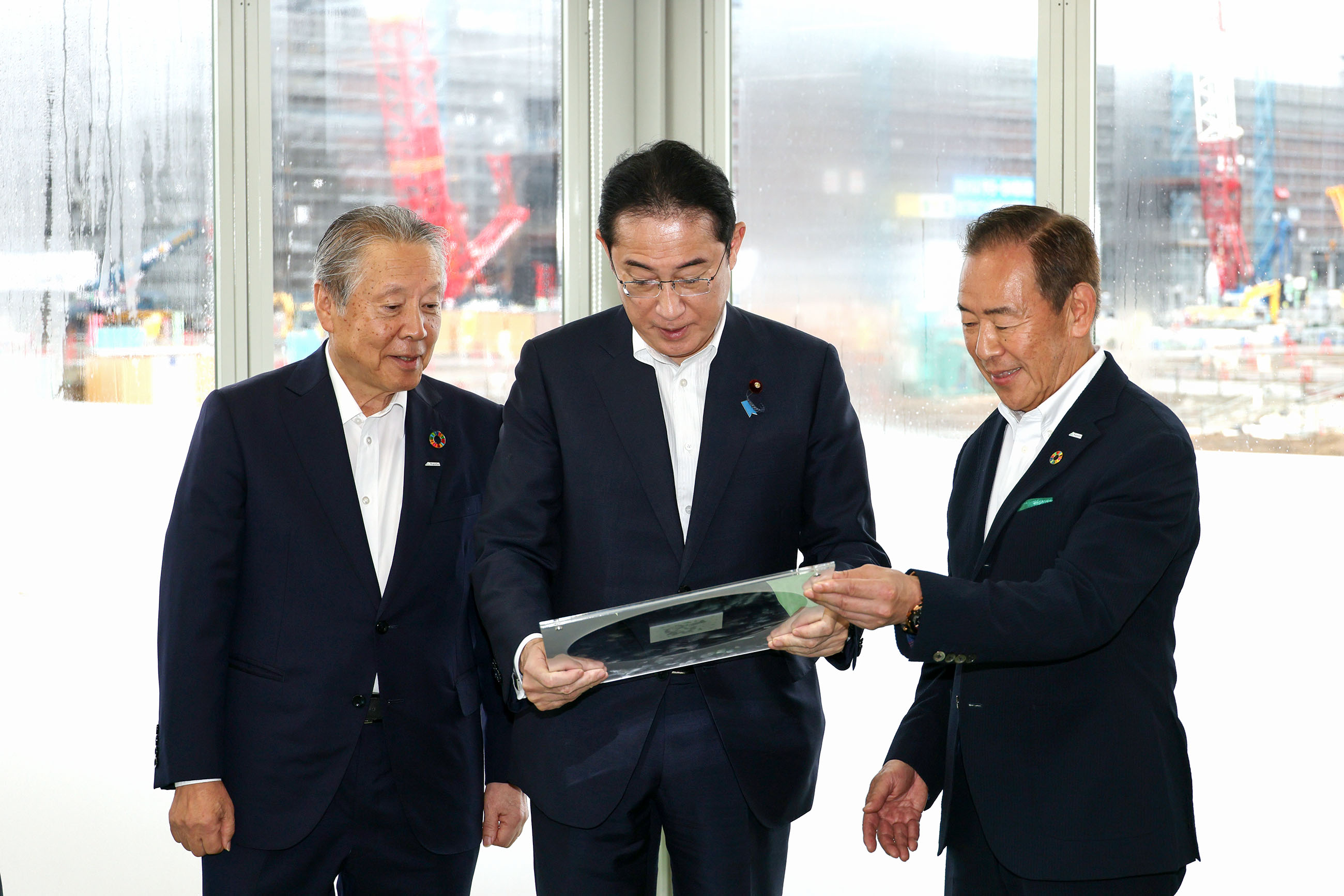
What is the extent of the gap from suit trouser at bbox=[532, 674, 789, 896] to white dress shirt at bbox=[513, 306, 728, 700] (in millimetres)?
374

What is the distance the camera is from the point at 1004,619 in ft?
6.24

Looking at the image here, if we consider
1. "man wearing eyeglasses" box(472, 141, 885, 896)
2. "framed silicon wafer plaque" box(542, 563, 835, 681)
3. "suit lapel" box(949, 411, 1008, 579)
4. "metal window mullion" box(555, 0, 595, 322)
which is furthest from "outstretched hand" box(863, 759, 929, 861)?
"metal window mullion" box(555, 0, 595, 322)

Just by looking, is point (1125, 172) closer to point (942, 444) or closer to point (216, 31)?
point (942, 444)

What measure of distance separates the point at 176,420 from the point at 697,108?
194 centimetres

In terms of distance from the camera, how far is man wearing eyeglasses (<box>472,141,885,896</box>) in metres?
2.10

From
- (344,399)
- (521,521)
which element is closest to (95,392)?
(344,399)

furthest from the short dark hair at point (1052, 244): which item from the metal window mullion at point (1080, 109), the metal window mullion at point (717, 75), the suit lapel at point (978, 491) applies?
the metal window mullion at point (717, 75)

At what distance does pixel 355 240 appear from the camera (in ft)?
7.67

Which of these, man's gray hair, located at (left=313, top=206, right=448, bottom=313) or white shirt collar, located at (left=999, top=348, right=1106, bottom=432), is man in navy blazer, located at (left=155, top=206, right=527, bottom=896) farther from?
white shirt collar, located at (left=999, top=348, right=1106, bottom=432)

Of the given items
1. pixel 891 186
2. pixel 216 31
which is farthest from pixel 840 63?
pixel 216 31

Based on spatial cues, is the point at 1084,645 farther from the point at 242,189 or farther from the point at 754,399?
Answer: the point at 242,189

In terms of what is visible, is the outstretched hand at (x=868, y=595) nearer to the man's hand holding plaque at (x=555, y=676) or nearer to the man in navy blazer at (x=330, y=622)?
the man's hand holding plaque at (x=555, y=676)

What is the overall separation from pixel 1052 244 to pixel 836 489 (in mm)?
567

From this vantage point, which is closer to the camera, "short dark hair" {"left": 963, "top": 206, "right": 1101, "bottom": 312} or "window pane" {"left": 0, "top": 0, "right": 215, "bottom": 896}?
"short dark hair" {"left": 963, "top": 206, "right": 1101, "bottom": 312}
